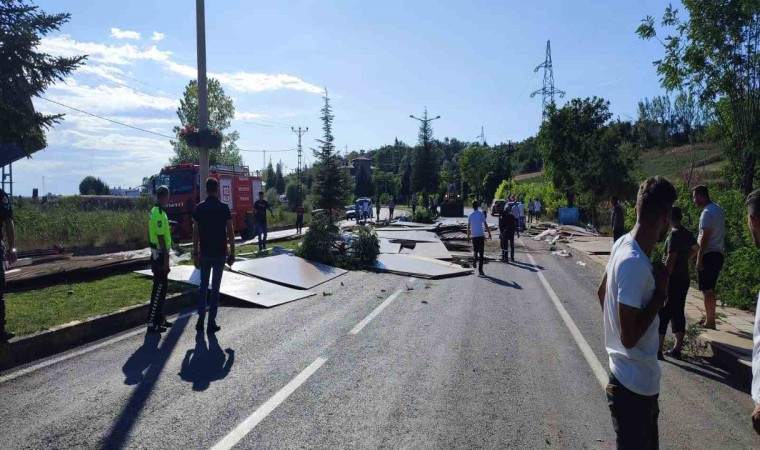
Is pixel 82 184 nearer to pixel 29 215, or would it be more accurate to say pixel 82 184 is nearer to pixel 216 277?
pixel 29 215

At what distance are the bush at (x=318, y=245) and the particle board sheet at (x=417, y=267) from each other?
143 centimetres

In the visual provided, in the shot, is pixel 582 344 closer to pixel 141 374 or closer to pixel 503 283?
pixel 141 374

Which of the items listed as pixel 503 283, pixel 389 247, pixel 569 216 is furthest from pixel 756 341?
pixel 569 216

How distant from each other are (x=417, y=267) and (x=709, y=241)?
865cm

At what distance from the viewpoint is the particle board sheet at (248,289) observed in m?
10.4

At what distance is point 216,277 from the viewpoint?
838 centimetres

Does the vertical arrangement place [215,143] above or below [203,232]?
above

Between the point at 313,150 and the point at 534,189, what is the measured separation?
36.9 m

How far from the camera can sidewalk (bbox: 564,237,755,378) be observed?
21.4 ft

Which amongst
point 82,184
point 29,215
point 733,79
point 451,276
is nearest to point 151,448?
point 451,276

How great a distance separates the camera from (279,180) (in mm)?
124125

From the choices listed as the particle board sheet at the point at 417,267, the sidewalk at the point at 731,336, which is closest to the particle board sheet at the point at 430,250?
the particle board sheet at the point at 417,267

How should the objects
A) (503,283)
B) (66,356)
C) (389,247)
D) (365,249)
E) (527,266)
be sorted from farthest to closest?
(389,247)
(527,266)
(365,249)
(503,283)
(66,356)

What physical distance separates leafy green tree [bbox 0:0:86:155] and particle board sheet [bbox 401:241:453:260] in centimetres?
1174
